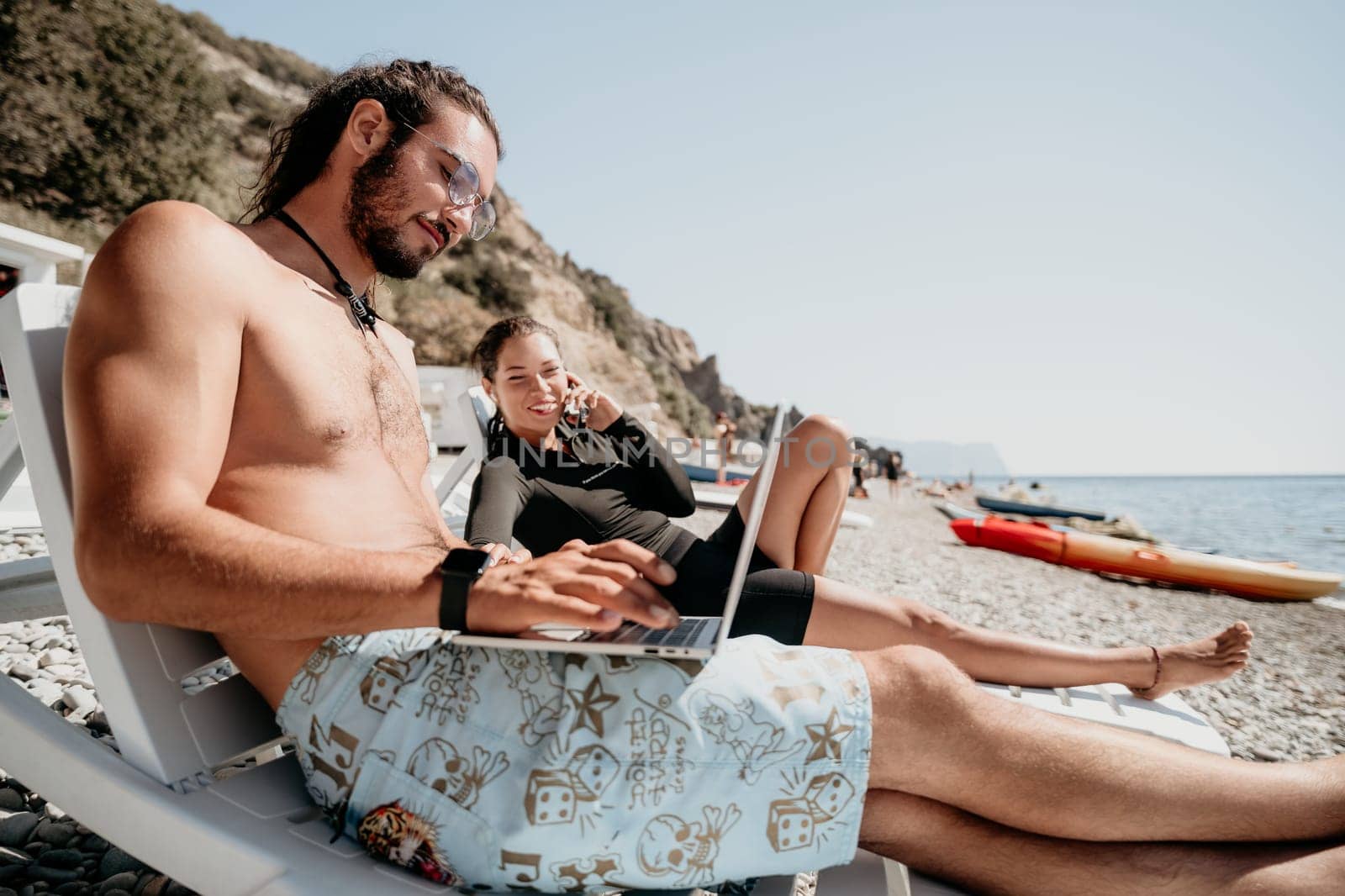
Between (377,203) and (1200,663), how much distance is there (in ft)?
9.16

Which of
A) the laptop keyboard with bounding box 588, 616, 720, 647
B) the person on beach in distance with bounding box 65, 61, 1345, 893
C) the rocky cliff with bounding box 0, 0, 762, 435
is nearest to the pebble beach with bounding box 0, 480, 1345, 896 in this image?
the person on beach in distance with bounding box 65, 61, 1345, 893

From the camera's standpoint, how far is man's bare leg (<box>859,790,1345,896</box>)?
1.16 meters

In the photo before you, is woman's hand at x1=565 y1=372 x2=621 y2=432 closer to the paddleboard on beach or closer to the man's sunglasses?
the man's sunglasses

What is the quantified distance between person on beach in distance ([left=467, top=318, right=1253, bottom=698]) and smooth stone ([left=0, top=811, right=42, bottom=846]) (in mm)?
1268

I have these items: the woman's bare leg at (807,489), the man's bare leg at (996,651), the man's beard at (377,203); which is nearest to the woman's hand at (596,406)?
the woman's bare leg at (807,489)

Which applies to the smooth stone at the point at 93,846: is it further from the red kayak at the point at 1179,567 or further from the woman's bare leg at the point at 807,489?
A: the red kayak at the point at 1179,567

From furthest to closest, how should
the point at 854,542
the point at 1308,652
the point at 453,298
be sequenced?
the point at 453,298 → the point at 854,542 → the point at 1308,652

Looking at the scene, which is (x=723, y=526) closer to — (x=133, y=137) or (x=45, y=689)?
(x=45, y=689)

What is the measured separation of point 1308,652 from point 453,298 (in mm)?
26930

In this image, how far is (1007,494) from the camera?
29.5m

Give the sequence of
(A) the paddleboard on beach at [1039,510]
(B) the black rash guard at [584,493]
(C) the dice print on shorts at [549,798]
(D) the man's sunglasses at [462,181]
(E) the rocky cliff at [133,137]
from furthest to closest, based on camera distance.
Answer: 1. (A) the paddleboard on beach at [1039,510]
2. (E) the rocky cliff at [133,137]
3. (B) the black rash guard at [584,493]
4. (D) the man's sunglasses at [462,181]
5. (C) the dice print on shorts at [549,798]

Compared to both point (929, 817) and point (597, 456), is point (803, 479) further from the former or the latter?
point (929, 817)

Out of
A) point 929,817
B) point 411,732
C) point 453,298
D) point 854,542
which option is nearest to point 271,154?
point 411,732

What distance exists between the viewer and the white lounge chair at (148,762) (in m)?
1.06
